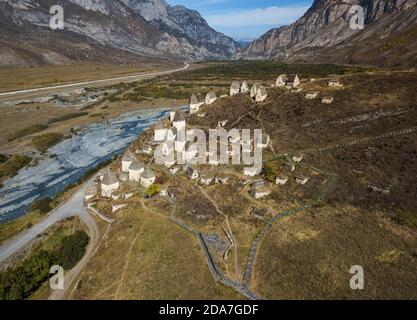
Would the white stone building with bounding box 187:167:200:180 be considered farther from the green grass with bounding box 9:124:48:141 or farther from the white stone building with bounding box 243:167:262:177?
the green grass with bounding box 9:124:48:141

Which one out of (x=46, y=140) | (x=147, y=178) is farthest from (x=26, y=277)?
(x=46, y=140)

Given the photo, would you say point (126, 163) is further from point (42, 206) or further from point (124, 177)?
point (42, 206)

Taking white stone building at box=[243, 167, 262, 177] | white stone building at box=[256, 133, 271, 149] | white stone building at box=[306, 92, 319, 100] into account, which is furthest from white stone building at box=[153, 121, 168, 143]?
white stone building at box=[306, 92, 319, 100]

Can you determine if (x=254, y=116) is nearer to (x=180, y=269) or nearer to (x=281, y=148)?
(x=281, y=148)

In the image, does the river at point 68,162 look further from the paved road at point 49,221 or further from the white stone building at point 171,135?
the white stone building at point 171,135

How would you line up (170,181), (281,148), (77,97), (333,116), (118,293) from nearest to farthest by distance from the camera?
(118,293)
(170,181)
(281,148)
(333,116)
(77,97)

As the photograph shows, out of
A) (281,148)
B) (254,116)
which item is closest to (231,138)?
(281,148)

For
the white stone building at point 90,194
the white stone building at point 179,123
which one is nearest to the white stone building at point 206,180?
the white stone building at point 90,194
